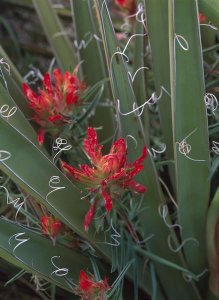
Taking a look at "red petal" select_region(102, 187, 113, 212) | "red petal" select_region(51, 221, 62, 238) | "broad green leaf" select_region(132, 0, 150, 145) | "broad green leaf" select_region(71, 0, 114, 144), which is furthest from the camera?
"broad green leaf" select_region(71, 0, 114, 144)

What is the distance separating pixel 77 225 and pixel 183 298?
0.27m

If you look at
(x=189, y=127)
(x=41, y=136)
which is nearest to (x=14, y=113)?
(x=41, y=136)

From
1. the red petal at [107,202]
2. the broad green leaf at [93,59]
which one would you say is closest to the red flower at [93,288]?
the red petal at [107,202]

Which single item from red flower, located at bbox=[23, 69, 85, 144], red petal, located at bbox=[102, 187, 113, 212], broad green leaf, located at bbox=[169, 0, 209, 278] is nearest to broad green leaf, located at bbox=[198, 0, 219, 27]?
broad green leaf, located at bbox=[169, 0, 209, 278]

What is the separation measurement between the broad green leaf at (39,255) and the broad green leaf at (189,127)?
0.19 metres

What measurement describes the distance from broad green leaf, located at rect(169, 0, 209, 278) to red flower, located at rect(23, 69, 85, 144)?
179mm

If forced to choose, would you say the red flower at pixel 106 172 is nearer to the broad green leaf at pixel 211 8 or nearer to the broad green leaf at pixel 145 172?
the broad green leaf at pixel 145 172

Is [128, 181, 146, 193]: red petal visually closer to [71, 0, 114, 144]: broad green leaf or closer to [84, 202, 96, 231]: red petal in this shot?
[84, 202, 96, 231]: red petal

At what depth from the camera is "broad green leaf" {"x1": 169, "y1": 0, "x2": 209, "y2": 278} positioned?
87cm

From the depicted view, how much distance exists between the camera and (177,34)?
87 cm

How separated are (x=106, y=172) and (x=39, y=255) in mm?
201

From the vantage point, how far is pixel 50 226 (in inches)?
36.7

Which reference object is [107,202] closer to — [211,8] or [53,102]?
[53,102]

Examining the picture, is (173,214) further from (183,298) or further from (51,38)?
(51,38)
